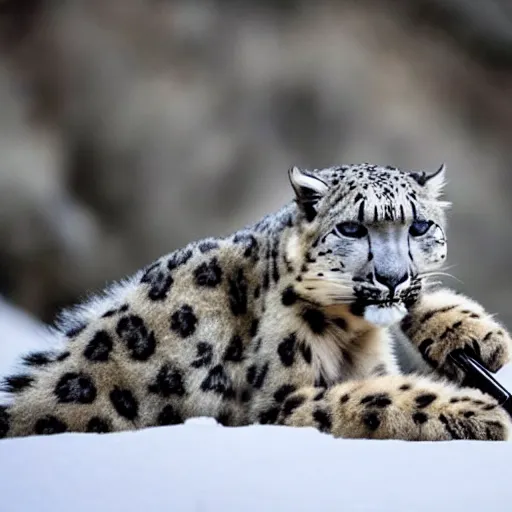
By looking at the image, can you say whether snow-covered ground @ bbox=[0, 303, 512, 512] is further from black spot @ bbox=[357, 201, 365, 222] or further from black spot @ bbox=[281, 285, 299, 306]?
black spot @ bbox=[357, 201, 365, 222]

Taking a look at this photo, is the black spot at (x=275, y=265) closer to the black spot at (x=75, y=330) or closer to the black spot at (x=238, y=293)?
the black spot at (x=238, y=293)

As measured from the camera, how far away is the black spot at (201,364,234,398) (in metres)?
1.80

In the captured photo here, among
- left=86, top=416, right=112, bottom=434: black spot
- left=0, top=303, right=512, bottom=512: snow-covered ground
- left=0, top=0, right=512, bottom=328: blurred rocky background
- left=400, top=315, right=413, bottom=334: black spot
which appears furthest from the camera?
left=0, top=0, right=512, bottom=328: blurred rocky background

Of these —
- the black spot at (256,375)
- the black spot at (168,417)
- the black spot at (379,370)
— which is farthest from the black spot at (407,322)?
the black spot at (168,417)

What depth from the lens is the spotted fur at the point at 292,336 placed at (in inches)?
65.9

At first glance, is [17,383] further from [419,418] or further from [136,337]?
[419,418]

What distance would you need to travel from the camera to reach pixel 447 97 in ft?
8.82

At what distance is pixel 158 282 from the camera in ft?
6.29

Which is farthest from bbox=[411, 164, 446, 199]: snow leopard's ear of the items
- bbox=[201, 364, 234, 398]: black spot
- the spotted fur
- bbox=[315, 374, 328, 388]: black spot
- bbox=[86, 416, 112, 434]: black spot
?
bbox=[86, 416, 112, 434]: black spot

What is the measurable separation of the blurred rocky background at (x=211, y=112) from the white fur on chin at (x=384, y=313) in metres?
0.96

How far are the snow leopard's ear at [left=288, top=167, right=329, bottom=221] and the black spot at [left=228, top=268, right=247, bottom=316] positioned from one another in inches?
6.7

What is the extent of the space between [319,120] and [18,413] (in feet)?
3.94

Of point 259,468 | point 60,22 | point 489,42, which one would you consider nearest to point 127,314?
point 259,468

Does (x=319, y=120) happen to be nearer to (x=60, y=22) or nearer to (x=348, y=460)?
(x=60, y=22)
